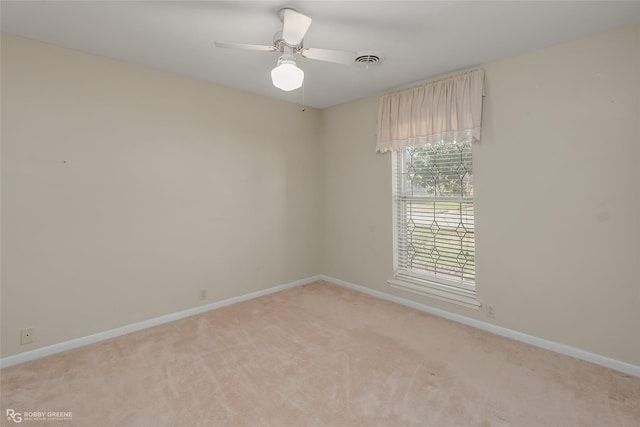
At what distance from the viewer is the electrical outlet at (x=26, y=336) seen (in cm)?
247

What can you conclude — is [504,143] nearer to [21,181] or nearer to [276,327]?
[276,327]

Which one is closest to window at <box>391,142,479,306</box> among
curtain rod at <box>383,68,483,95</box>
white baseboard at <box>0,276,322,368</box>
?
curtain rod at <box>383,68,483,95</box>

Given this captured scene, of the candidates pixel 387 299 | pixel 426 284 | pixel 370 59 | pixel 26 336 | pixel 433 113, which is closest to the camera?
pixel 26 336

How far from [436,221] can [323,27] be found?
2.26m

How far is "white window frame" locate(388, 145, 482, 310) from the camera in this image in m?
3.19

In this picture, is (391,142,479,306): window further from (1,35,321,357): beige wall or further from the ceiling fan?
the ceiling fan

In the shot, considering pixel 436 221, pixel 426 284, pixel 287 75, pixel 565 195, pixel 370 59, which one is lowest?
pixel 426 284

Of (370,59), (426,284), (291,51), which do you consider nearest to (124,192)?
(291,51)

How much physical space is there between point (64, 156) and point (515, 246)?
400cm

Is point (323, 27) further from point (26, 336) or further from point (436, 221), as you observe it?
point (26, 336)

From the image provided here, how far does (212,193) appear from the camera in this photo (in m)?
3.54

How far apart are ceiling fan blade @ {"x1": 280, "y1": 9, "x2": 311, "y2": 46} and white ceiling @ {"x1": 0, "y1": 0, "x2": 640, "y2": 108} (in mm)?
202

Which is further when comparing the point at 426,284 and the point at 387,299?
the point at 387,299

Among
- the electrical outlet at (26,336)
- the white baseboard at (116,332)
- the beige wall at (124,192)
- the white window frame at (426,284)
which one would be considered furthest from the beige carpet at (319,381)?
the beige wall at (124,192)
